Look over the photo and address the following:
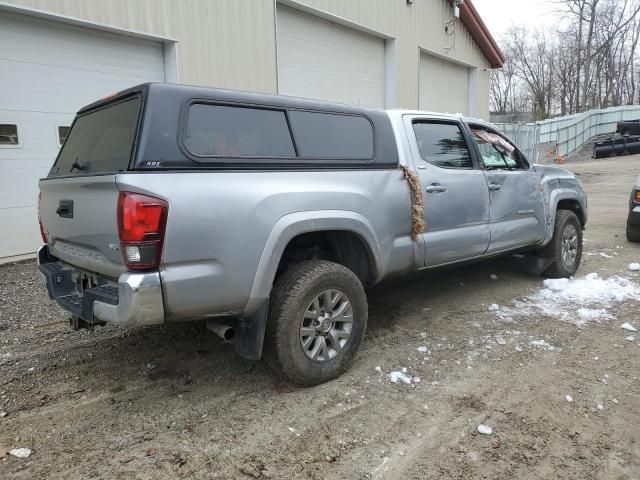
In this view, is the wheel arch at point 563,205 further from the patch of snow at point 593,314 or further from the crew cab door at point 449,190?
the crew cab door at point 449,190

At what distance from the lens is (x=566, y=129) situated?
27969mm

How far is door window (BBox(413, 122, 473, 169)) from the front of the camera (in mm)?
4223

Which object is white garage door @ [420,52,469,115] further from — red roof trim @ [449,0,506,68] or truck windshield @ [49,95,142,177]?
truck windshield @ [49,95,142,177]

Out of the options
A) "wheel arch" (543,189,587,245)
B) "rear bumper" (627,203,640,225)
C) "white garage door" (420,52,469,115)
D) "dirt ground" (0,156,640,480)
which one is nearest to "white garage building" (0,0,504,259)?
"white garage door" (420,52,469,115)

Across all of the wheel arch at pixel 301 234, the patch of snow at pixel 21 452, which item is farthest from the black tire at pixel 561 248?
the patch of snow at pixel 21 452

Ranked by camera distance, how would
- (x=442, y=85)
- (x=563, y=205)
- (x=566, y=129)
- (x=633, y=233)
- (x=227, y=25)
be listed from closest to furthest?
(x=563, y=205) → (x=633, y=233) → (x=227, y=25) → (x=442, y=85) → (x=566, y=129)

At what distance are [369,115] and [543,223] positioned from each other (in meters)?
2.59

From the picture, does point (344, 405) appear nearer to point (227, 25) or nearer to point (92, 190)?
point (92, 190)

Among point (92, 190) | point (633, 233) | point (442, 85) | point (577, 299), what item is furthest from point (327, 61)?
point (92, 190)

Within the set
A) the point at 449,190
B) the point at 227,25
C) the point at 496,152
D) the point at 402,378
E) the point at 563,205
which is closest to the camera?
the point at 402,378

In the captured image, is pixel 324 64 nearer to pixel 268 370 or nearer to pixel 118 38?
pixel 118 38

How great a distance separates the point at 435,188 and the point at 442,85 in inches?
456

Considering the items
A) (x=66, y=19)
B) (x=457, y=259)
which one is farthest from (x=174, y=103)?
(x=66, y=19)

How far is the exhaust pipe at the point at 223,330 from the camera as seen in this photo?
307cm
